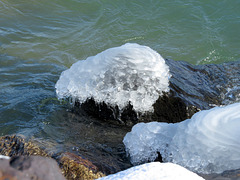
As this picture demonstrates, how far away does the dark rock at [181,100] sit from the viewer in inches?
163

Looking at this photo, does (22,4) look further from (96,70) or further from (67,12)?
(96,70)

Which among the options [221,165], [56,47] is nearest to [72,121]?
[221,165]

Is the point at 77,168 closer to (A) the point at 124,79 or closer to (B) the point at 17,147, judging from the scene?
(B) the point at 17,147

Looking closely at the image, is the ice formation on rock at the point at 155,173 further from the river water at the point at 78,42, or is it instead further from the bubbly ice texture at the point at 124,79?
the bubbly ice texture at the point at 124,79

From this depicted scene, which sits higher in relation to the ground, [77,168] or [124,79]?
[124,79]

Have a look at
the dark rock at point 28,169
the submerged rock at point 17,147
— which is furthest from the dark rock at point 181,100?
the dark rock at point 28,169

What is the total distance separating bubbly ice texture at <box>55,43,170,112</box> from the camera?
4152 mm

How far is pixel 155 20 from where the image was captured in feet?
28.1

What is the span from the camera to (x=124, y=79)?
13.7 feet

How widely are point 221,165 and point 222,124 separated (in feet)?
1.24

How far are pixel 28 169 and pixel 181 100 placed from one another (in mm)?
3037

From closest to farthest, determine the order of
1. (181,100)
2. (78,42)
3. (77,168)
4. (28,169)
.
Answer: (28,169), (77,168), (181,100), (78,42)

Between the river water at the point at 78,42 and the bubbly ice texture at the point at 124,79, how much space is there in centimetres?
35

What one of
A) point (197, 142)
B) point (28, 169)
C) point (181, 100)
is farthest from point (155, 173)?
point (181, 100)
